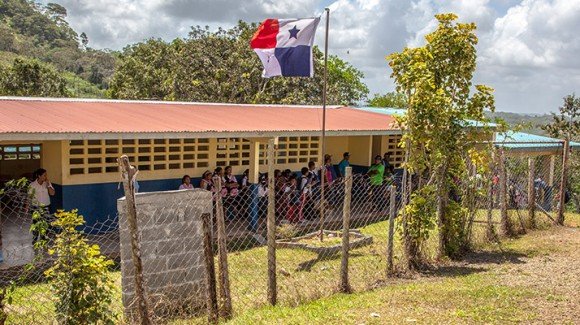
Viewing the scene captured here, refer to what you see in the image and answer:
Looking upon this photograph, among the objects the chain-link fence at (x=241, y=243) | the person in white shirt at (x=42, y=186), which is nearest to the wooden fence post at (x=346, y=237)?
the chain-link fence at (x=241, y=243)

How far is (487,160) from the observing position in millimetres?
9859

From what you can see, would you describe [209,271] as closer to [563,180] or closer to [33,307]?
[33,307]

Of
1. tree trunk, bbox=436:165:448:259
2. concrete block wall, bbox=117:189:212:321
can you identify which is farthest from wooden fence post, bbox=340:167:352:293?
tree trunk, bbox=436:165:448:259

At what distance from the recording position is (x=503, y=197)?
11.0 m

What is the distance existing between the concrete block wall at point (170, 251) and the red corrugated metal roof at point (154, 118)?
397cm

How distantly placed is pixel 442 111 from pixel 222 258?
4668 mm

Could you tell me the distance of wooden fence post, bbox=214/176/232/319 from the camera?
593cm

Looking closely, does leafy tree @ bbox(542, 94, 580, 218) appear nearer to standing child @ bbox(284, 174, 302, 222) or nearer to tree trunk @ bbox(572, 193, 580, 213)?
tree trunk @ bbox(572, 193, 580, 213)

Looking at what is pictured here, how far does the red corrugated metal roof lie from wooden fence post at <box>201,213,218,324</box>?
484 centimetres

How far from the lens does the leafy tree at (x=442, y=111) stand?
9.16 metres

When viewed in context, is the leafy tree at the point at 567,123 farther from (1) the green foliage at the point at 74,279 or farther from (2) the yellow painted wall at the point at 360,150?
(1) the green foliage at the point at 74,279

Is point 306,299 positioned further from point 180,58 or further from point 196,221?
point 180,58

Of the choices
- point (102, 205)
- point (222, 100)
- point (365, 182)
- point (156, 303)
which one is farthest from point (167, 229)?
point (222, 100)

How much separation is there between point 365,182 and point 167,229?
10.2 metres
